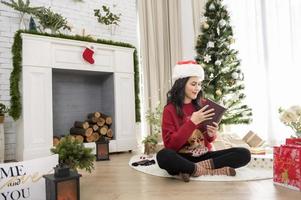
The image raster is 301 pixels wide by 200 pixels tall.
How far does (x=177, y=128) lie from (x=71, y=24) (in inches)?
95.7

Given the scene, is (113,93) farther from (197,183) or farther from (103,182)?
(197,183)

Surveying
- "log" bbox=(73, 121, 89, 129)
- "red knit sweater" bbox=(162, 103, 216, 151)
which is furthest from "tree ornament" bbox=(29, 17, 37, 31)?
"red knit sweater" bbox=(162, 103, 216, 151)

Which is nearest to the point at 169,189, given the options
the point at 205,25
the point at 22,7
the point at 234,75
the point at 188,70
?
the point at 188,70

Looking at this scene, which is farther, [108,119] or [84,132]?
[108,119]

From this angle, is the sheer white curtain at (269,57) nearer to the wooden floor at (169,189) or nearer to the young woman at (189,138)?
the young woman at (189,138)

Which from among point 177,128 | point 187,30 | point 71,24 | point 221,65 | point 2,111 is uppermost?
point 187,30

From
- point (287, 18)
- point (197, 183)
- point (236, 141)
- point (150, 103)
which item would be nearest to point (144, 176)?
point (197, 183)

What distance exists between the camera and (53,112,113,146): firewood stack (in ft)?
11.1

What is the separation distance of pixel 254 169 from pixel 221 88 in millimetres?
1417

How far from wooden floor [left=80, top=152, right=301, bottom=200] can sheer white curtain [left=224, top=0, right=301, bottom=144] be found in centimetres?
190

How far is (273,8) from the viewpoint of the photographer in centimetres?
365

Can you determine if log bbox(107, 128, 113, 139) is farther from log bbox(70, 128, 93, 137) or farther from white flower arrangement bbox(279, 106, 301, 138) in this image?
white flower arrangement bbox(279, 106, 301, 138)

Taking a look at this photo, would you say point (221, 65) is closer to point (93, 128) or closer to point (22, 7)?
point (93, 128)

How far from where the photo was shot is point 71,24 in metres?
3.79
